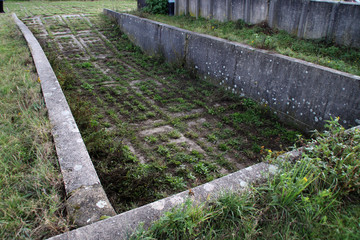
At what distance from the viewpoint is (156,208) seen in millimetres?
2191

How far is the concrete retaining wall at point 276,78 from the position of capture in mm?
4047

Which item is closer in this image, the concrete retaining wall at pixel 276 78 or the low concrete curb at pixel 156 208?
the low concrete curb at pixel 156 208

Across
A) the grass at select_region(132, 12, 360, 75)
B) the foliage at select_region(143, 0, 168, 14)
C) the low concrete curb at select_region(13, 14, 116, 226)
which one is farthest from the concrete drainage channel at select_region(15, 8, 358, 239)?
the foliage at select_region(143, 0, 168, 14)

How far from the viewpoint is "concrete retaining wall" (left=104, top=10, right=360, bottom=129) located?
4.05 meters

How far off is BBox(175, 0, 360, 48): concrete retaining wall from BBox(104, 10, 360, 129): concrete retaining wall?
5.71 feet

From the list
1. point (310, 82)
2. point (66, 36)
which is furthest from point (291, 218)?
point (66, 36)

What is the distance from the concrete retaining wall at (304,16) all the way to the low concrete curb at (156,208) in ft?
14.6

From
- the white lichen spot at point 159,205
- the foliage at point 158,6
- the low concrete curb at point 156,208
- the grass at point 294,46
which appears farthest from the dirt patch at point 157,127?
the foliage at point 158,6

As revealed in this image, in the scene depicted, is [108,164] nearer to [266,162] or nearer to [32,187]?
[32,187]

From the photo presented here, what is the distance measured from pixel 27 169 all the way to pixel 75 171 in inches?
21.2

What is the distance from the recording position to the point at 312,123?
4.50 m

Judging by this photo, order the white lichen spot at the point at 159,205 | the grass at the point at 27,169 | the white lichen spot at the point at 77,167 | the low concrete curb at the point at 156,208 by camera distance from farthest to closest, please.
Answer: the white lichen spot at the point at 77,167 < the white lichen spot at the point at 159,205 < the grass at the point at 27,169 < the low concrete curb at the point at 156,208

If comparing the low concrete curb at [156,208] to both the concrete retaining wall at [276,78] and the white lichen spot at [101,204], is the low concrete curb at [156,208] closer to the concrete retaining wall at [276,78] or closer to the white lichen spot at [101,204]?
the white lichen spot at [101,204]

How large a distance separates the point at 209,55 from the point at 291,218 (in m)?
5.05
